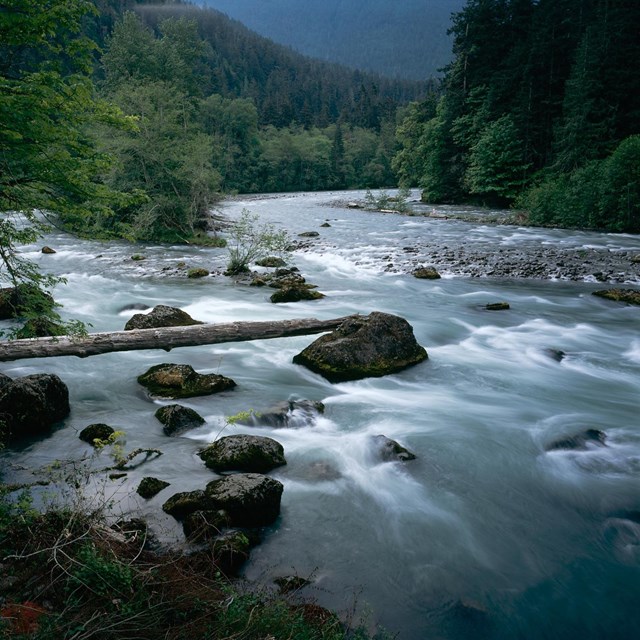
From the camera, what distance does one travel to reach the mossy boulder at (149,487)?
538 cm

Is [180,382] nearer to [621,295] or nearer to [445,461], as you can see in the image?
[445,461]

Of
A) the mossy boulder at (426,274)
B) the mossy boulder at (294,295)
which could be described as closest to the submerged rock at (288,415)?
the mossy boulder at (294,295)

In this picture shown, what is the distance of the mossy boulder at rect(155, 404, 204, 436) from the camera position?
22.9ft


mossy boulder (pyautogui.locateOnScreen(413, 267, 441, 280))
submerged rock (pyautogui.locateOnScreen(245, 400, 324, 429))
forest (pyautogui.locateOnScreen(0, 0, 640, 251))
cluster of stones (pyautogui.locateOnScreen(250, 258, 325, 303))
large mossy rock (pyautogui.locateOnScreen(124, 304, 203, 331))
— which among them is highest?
forest (pyautogui.locateOnScreen(0, 0, 640, 251))

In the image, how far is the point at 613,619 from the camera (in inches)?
168

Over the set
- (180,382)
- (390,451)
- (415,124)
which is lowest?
(390,451)

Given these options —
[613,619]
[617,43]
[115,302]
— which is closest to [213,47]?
[617,43]

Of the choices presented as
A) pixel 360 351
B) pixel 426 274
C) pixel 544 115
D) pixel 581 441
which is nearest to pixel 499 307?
pixel 426 274

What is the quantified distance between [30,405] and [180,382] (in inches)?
87.3

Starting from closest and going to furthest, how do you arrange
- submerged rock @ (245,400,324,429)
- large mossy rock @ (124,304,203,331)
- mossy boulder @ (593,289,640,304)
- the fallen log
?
the fallen log
submerged rock @ (245,400,324,429)
large mossy rock @ (124,304,203,331)
mossy boulder @ (593,289,640,304)

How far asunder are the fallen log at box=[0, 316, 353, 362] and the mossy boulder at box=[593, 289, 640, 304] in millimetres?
9458

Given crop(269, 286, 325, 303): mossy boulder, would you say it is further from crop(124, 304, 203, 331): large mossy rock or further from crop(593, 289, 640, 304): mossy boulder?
crop(593, 289, 640, 304): mossy boulder

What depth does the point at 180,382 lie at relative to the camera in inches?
323

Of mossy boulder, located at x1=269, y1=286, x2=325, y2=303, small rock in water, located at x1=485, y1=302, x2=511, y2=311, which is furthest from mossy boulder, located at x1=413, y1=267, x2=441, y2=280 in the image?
mossy boulder, located at x1=269, y1=286, x2=325, y2=303
